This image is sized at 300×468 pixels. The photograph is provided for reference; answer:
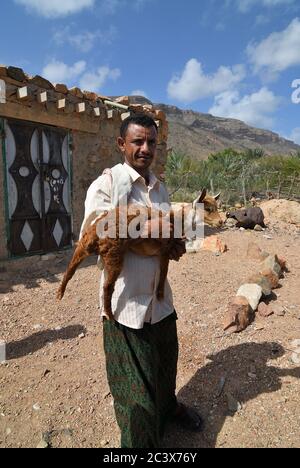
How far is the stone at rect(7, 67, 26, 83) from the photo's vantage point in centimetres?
425

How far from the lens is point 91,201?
1535 mm

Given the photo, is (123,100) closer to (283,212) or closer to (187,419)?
(187,419)

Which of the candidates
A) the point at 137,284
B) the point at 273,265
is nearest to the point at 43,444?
the point at 137,284

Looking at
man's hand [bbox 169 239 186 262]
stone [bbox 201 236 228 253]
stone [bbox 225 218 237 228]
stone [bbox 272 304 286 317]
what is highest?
man's hand [bbox 169 239 186 262]

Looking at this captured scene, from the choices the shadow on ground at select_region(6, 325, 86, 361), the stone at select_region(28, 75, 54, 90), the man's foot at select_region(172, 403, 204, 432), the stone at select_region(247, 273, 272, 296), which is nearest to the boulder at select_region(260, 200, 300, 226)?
the stone at select_region(247, 273, 272, 296)

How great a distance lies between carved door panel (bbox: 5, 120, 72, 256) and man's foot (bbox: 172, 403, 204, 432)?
3.41 metres

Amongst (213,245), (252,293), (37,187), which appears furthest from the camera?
(213,245)

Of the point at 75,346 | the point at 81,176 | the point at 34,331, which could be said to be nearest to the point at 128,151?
the point at 75,346

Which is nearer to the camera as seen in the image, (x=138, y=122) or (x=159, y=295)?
(x=138, y=122)

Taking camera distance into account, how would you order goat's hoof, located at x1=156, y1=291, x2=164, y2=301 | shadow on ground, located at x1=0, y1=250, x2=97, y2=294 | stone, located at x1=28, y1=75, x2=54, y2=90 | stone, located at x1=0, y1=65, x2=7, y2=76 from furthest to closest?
1. stone, located at x1=28, y1=75, x2=54, y2=90
2. shadow on ground, located at x1=0, y1=250, x2=97, y2=294
3. stone, located at x1=0, y1=65, x2=7, y2=76
4. goat's hoof, located at x1=156, y1=291, x2=164, y2=301

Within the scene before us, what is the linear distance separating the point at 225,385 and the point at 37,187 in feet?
12.3

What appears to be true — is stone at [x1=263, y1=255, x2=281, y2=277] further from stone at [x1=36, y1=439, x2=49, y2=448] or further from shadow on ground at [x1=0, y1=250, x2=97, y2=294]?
stone at [x1=36, y1=439, x2=49, y2=448]

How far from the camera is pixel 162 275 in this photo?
171 centimetres

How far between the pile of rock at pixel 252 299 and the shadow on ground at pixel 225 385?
283mm
